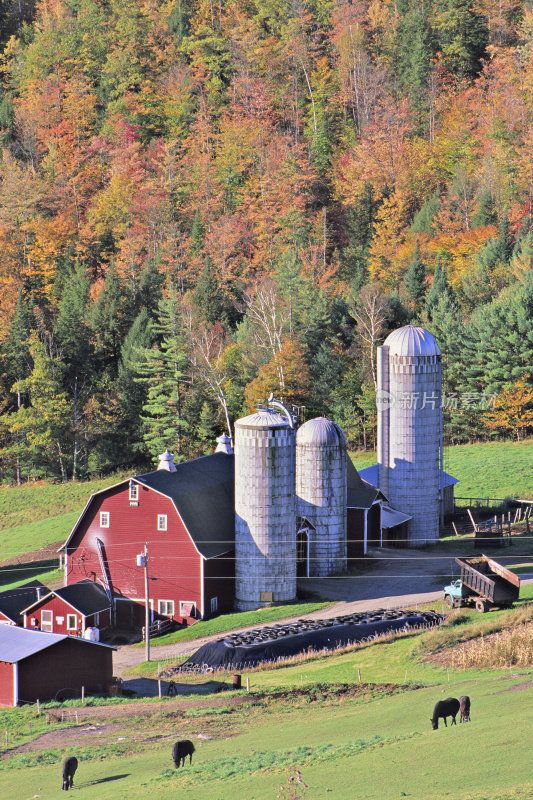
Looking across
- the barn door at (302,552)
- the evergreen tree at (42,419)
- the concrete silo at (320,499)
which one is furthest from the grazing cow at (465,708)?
the evergreen tree at (42,419)

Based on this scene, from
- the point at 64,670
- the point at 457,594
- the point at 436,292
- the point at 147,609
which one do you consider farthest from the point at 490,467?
the point at 64,670

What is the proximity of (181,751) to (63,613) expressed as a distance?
2221 cm

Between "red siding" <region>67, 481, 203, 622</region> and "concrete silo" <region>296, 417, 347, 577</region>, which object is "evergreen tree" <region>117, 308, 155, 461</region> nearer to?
"red siding" <region>67, 481, 203, 622</region>

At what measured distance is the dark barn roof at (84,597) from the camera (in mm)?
52000

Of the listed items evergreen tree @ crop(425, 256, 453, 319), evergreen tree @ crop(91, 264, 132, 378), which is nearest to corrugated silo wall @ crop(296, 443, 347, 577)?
evergreen tree @ crop(425, 256, 453, 319)

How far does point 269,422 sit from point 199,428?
36.3 metres

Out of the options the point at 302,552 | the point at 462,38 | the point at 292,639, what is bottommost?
the point at 292,639

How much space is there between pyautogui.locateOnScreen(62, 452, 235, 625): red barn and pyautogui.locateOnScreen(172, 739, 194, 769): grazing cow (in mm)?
21171

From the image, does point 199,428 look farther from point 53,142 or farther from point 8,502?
point 53,142

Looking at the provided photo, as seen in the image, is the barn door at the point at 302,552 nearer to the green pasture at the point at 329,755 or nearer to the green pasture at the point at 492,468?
the green pasture at the point at 329,755

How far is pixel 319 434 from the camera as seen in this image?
56.3m

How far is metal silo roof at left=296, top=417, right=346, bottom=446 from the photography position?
5619 cm

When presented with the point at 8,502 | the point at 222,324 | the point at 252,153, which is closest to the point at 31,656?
the point at 8,502

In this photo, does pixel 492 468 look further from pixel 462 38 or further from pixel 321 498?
pixel 462 38
